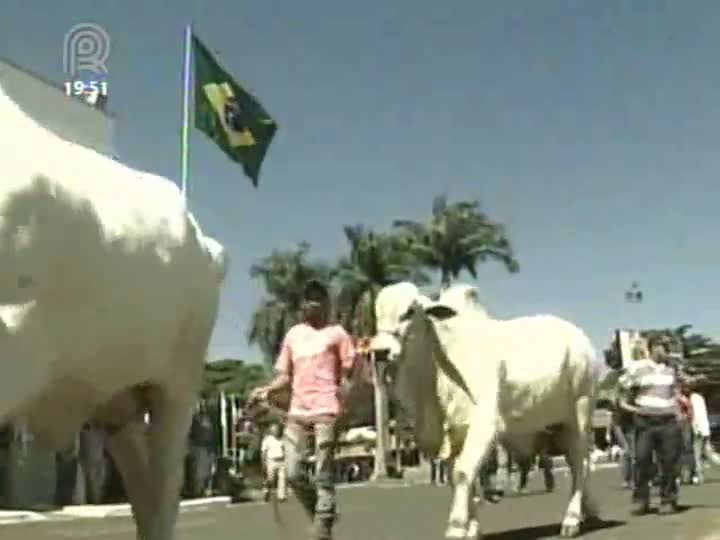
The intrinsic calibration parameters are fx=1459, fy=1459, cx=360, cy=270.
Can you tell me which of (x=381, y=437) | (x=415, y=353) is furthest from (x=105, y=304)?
(x=381, y=437)

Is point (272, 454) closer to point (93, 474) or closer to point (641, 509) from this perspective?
point (93, 474)

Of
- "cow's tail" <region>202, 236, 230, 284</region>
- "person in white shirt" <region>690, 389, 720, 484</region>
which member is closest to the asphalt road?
"person in white shirt" <region>690, 389, 720, 484</region>

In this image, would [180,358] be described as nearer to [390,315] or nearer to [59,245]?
[59,245]

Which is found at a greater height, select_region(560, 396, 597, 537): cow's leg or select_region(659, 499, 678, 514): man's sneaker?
select_region(560, 396, 597, 537): cow's leg

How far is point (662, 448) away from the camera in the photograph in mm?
15000

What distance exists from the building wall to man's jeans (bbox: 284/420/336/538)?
18.1 meters

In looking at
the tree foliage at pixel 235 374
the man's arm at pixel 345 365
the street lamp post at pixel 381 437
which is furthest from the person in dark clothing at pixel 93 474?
the tree foliage at pixel 235 374

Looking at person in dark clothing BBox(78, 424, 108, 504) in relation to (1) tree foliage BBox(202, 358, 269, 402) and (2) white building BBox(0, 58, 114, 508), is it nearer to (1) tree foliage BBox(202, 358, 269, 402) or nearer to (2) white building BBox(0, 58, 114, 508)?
(2) white building BBox(0, 58, 114, 508)

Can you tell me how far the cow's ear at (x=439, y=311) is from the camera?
10742 mm

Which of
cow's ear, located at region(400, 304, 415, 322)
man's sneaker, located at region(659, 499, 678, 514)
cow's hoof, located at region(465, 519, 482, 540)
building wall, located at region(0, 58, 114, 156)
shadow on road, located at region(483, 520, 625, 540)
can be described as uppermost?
building wall, located at region(0, 58, 114, 156)

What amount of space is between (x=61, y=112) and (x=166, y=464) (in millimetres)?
26435

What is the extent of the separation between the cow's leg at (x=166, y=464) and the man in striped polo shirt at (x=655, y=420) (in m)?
9.31

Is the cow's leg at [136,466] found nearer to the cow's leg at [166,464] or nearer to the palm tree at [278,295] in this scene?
the cow's leg at [166,464]

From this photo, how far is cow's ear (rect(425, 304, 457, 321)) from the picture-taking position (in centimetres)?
1074
